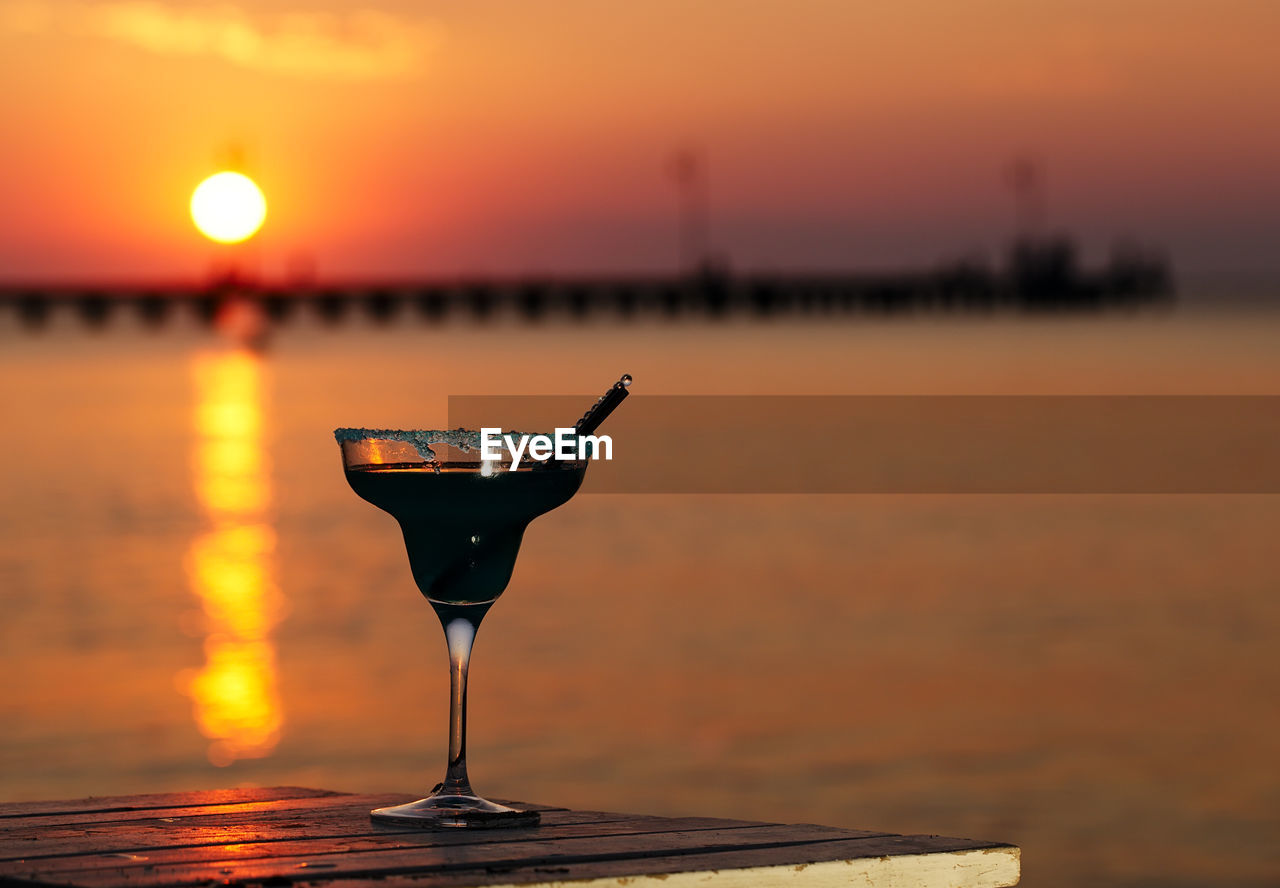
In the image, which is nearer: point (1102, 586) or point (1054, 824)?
point (1054, 824)

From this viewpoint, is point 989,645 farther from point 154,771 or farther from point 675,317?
point 675,317

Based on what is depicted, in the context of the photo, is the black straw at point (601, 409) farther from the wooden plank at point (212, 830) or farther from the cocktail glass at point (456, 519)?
the wooden plank at point (212, 830)

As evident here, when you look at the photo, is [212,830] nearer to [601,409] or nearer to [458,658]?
[458,658]

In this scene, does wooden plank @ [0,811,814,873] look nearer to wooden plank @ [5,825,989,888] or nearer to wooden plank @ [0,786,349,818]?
wooden plank @ [5,825,989,888]

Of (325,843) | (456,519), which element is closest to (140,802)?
(325,843)

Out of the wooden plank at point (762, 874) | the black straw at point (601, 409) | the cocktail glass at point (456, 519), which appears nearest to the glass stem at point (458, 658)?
the cocktail glass at point (456, 519)

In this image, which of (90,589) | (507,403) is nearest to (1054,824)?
(90,589)

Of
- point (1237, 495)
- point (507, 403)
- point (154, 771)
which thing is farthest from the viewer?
point (507, 403)
